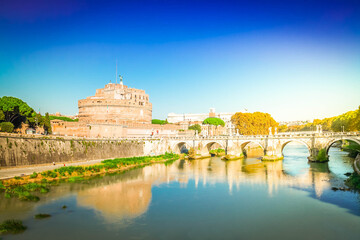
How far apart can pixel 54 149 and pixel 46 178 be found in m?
7.30

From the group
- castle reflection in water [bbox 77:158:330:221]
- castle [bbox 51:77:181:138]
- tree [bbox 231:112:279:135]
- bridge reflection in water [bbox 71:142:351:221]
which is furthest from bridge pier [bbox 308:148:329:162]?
castle [bbox 51:77:181:138]

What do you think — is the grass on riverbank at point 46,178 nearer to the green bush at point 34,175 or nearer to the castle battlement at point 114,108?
the green bush at point 34,175

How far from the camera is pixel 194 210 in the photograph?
691 inches

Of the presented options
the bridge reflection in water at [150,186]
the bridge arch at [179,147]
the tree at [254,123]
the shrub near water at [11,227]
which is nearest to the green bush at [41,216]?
the bridge reflection in water at [150,186]

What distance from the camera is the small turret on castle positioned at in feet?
189

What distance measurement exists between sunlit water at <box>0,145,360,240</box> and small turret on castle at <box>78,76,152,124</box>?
32.6m

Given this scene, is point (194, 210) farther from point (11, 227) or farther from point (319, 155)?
point (319, 155)

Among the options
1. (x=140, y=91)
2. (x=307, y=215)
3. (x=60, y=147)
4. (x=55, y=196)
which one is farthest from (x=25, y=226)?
(x=140, y=91)

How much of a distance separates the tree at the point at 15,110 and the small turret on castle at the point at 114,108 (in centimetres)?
1776

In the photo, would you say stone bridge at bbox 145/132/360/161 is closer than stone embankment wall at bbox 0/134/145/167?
No

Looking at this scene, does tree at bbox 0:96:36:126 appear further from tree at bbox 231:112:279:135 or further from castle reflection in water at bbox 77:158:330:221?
tree at bbox 231:112:279:135

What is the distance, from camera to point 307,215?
16.2 m

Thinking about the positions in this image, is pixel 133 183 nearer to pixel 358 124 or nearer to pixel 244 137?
pixel 244 137

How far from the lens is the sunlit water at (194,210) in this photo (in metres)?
Result: 13.7
